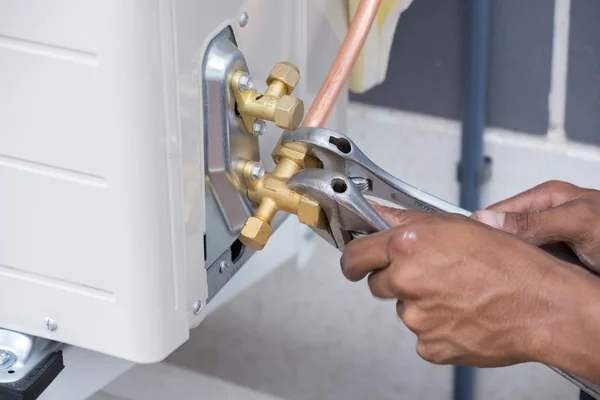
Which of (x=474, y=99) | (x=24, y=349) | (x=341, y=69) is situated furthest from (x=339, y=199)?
(x=474, y=99)

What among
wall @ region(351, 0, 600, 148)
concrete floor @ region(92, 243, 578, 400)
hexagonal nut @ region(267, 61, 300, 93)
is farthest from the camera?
concrete floor @ region(92, 243, 578, 400)

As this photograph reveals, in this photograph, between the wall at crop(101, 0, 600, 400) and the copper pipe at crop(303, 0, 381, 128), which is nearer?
the copper pipe at crop(303, 0, 381, 128)

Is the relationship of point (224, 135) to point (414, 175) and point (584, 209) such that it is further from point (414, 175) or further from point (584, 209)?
point (414, 175)

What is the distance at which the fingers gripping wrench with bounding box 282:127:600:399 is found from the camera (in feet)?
1.84

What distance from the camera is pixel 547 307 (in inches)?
20.6

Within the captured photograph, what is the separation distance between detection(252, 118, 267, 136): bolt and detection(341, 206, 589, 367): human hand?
0.13m

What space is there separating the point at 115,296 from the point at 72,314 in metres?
0.04

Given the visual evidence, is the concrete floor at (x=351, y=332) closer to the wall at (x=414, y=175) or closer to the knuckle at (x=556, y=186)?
the wall at (x=414, y=175)

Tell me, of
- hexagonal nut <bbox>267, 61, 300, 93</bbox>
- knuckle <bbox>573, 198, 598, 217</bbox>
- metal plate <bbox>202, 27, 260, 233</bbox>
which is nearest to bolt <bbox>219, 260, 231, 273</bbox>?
metal plate <bbox>202, 27, 260, 233</bbox>

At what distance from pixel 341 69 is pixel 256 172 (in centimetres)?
10

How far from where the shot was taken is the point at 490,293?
52 centimetres

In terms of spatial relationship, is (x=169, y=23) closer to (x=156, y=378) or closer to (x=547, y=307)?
(x=547, y=307)

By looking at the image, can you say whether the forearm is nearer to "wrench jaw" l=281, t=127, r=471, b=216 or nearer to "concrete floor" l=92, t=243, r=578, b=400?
"wrench jaw" l=281, t=127, r=471, b=216

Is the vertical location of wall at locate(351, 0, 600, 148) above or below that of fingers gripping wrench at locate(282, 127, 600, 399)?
above
